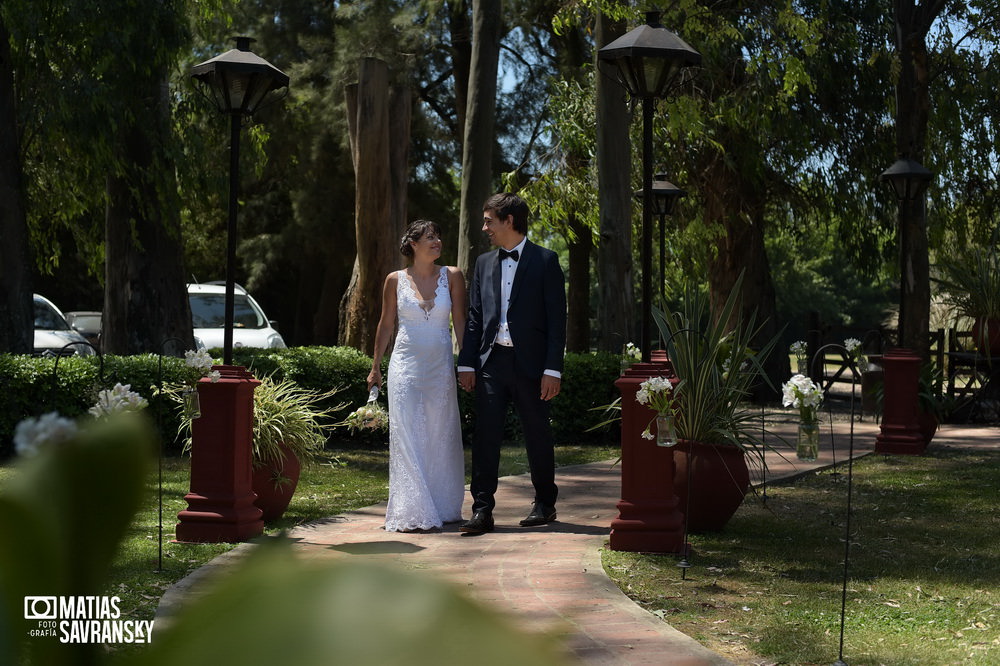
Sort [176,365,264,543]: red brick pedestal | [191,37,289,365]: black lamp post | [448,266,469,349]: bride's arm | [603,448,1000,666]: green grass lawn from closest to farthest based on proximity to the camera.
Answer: [603,448,1000,666]: green grass lawn, [176,365,264,543]: red brick pedestal, [191,37,289,365]: black lamp post, [448,266,469,349]: bride's arm

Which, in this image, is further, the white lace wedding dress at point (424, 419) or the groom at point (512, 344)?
the white lace wedding dress at point (424, 419)

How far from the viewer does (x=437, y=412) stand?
7.13m

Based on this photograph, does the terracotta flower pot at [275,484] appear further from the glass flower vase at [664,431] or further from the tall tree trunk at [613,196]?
the tall tree trunk at [613,196]

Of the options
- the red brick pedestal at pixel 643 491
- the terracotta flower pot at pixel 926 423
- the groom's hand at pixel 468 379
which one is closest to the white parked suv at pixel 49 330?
the groom's hand at pixel 468 379

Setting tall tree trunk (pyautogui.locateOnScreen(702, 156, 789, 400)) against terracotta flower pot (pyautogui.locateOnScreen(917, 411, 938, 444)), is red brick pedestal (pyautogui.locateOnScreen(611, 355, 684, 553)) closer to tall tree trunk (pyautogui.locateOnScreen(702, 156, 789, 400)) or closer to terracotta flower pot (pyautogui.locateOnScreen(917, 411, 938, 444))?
terracotta flower pot (pyautogui.locateOnScreen(917, 411, 938, 444))

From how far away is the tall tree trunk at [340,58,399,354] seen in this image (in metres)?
13.8

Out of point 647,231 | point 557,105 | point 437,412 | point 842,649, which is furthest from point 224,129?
point 842,649

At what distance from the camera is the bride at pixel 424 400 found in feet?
23.0

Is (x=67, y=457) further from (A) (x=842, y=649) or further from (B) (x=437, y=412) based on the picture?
(B) (x=437, y=412)

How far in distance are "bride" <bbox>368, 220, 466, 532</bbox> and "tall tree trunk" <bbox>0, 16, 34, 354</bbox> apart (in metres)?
5.90

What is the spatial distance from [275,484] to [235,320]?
36.7 feet

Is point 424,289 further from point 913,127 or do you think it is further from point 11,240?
point 913,127

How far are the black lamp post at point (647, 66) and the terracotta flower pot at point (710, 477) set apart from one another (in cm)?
70

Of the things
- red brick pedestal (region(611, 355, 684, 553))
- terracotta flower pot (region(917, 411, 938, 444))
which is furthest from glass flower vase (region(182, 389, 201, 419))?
terracotta flower pot (region(917, 411, 938, 444))
